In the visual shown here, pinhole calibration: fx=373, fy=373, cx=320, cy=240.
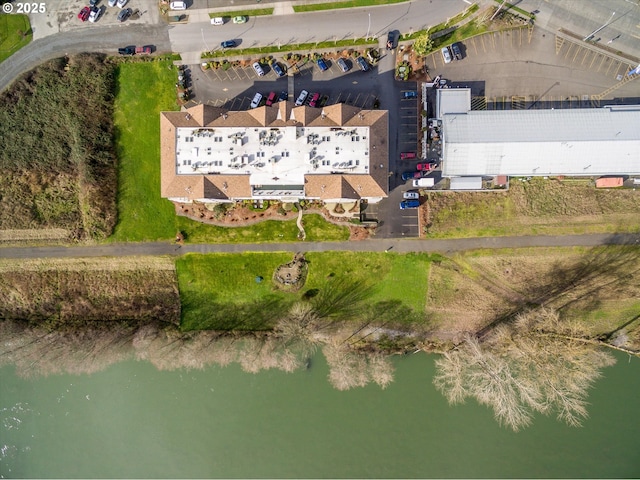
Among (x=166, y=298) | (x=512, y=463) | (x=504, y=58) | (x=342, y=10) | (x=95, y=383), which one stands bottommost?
(x=512, y=463)

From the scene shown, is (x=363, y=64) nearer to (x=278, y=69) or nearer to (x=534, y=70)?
(x=278, y=69)

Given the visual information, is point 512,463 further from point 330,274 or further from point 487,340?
point 330,274

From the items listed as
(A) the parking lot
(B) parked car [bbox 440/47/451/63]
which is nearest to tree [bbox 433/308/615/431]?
(A) the parking lot

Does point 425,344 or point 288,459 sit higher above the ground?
point 425,344

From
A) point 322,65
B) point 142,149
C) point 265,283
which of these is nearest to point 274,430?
point 265,283

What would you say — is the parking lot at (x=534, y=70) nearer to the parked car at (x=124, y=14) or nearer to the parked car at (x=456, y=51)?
the parked car at (x=456, y=51)

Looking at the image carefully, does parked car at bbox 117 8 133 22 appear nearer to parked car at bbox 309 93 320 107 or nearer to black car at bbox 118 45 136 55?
black car at bbox 118 45 136 55

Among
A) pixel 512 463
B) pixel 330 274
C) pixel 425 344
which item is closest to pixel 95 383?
pixel 330 274

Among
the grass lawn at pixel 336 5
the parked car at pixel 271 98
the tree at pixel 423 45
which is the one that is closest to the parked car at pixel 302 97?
the parked car at pixel 271 98
